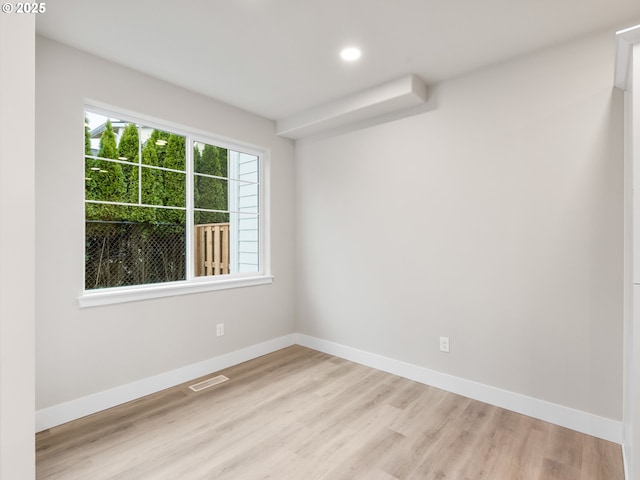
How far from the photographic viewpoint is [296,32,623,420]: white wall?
2.16m

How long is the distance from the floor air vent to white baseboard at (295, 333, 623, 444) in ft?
3.81

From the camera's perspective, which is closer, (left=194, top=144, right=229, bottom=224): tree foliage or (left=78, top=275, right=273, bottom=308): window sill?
(left=78, top=275, right=273, bottom=308): window sill

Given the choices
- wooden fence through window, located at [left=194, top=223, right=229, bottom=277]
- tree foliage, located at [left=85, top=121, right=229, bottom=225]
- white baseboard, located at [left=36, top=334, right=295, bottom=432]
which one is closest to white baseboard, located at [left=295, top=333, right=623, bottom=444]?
white baseboard, located at [left=36, top=334, right=295, bottom=432]

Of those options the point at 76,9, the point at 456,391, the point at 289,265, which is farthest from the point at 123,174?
the point at 456,391

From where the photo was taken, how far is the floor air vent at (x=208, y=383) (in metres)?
2.84

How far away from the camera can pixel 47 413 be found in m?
2.23

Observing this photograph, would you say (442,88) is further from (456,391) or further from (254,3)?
(456,391)

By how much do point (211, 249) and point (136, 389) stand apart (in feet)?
4.34

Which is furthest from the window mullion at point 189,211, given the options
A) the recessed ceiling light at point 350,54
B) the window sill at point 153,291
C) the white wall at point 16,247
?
the white wall at point 16,247

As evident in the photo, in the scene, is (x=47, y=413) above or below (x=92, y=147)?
below

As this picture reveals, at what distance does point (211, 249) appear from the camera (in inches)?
131

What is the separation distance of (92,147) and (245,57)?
4.40 feet

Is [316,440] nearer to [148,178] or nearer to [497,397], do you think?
[497,397]

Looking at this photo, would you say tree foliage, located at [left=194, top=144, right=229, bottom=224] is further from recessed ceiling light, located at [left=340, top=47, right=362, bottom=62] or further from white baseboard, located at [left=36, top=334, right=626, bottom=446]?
recessed ceiling light, located at [left=340, top=47, right=362, bottom=62]
